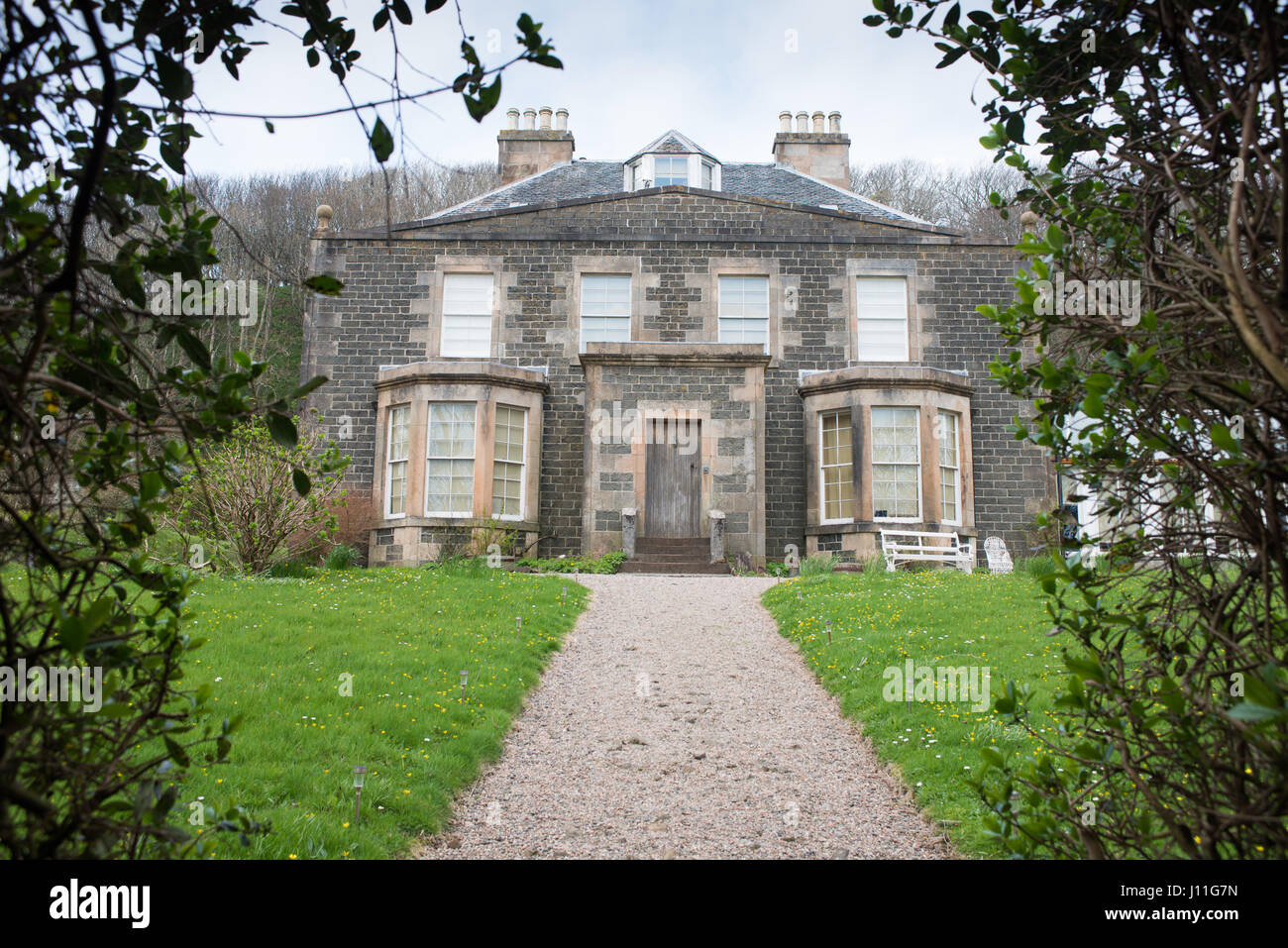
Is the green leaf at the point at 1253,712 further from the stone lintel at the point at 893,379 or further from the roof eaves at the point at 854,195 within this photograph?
the roof eaves at the point at 854,195

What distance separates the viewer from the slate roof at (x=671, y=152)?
21.5m

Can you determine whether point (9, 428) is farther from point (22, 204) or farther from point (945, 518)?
point (945, 518)

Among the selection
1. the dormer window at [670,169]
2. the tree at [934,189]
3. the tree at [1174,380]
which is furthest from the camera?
the tree at [934,189]

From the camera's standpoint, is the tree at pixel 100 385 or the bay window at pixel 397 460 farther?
the bay window at pixel 397 460

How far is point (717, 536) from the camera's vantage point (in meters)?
16.7

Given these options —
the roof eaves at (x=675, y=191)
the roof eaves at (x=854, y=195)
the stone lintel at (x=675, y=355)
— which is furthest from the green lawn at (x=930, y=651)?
the roof eaves at (x=854, y=195)

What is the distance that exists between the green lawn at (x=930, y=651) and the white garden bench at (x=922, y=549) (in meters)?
1.65

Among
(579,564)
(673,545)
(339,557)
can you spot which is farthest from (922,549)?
(339,557)

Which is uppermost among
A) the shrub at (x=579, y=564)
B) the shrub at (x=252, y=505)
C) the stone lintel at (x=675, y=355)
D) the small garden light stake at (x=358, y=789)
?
the stone lintel at (x=675, y=355)

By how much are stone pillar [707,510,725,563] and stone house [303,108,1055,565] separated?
0.32 ft

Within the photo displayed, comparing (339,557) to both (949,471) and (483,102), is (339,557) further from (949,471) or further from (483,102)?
(483,102)

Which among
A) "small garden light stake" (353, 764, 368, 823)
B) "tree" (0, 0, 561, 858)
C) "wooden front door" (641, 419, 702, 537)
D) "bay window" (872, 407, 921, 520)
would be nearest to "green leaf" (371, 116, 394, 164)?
"tree" (0, 0, 561, 858)

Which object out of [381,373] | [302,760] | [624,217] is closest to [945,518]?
[624,217]

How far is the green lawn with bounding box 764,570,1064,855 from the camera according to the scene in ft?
18.8
